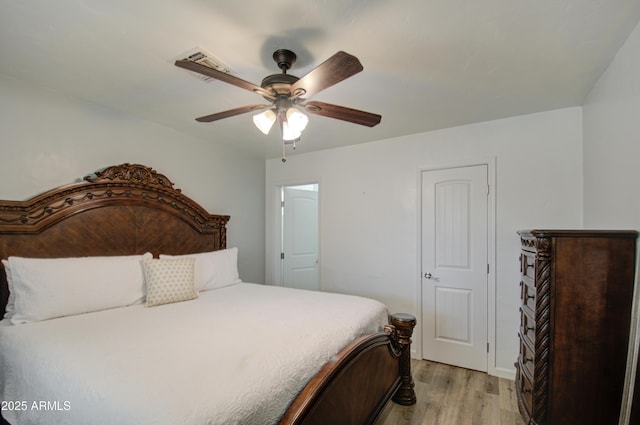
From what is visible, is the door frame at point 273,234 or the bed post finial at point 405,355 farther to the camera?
the door frame at point 273,234

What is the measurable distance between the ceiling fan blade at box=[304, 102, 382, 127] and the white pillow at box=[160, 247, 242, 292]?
1857 mm

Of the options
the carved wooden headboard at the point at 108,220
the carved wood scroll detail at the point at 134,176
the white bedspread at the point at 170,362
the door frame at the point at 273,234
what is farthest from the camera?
the door frame at the point at 273,234

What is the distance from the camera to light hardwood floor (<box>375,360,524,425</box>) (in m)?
2.17

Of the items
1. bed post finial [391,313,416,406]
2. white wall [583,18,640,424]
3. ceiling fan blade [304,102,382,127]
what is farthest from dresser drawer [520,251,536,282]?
ceiling fan blade [304,102,382,127]

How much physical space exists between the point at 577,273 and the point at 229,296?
2.42 meters

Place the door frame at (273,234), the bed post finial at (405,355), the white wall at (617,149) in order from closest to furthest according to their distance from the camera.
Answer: the white wall at (617,149), the bed post finial at (405,355), the door frame at (273,234)

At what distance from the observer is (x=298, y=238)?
176 inches

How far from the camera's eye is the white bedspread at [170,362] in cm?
104

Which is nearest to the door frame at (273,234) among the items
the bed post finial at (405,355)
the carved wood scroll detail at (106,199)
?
the carved wood scroll detail at (106,199)

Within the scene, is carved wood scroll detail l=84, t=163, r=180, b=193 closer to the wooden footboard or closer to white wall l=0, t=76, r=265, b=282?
white wall l=0, t=76, r=265, b=282

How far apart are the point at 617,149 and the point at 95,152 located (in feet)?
12.4

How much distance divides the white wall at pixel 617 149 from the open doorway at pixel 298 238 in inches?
119

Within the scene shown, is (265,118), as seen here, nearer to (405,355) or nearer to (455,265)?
(405,355)

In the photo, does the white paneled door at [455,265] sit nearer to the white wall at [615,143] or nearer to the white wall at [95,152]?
the white wall at [615,143]
